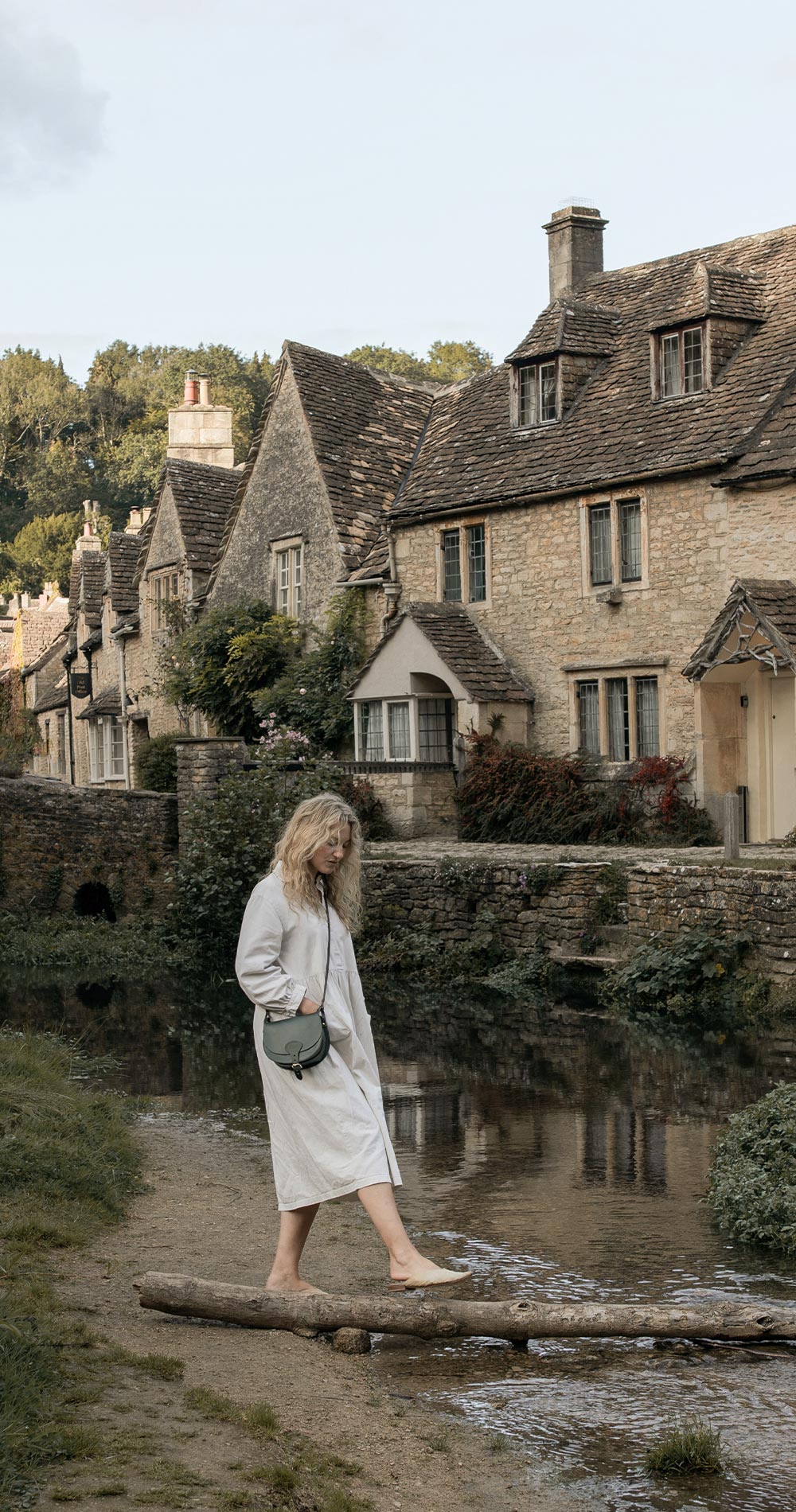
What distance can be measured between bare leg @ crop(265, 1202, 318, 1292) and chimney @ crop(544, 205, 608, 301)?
1038 inches

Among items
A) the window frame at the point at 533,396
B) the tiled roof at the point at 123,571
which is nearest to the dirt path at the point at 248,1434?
the window frame at the point at 533,396

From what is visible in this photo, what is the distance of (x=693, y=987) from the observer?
675 inches

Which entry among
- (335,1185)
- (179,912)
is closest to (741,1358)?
(335,1185)

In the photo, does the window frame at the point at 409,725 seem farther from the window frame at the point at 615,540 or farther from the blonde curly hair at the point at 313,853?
the blonde curly hair at the point at 313,853

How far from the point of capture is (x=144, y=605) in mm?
38031

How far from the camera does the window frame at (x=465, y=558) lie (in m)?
27.7

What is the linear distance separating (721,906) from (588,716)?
352 inches

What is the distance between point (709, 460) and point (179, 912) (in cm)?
1020

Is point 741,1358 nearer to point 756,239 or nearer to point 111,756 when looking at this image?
point 756,239

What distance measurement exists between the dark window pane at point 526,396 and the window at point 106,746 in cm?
1625

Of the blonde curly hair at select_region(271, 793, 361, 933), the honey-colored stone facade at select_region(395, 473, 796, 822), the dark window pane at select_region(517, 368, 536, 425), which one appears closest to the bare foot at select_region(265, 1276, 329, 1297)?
the blonde curly hair at select_region(271, 793, 361, 933)

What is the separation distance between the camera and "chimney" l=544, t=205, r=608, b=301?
100ft

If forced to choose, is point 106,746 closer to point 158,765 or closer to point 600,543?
point 158,765

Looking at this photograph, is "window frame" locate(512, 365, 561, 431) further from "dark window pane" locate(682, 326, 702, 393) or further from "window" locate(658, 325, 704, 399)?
"dark window pane" locate(682, 326, 702, 393)
